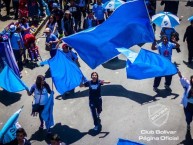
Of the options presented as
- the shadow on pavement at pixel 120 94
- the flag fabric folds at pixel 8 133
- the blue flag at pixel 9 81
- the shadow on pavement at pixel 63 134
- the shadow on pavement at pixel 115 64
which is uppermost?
the flag fabric folds at pixel 8 133

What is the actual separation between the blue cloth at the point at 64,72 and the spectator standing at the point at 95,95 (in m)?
0.58

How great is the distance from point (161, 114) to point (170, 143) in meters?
1.40

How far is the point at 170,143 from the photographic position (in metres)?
10.9

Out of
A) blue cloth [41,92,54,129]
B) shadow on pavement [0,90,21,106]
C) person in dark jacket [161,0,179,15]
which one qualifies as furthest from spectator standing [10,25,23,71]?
person in dark jacket [161,0,179,15]

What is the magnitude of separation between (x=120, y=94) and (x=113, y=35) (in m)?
2.06

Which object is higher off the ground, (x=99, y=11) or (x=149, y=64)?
(x=99, y=11)

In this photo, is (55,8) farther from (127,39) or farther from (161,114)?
(161,114)

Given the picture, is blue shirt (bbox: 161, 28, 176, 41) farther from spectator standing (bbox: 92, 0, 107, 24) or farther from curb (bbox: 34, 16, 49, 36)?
curb (bbox: 34, 16, 49, 36)

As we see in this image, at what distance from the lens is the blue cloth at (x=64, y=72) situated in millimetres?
11891

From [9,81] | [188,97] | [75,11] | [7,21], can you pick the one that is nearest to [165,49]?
[188,97]

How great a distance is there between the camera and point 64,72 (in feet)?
39.1

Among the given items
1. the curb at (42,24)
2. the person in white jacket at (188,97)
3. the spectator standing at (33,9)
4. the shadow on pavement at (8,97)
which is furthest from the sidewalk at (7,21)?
A: the person in white jacket at (188,97)

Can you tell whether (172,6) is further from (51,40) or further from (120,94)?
(120,94)

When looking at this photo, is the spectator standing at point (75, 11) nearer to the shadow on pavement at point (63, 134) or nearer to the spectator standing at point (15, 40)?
the spectator standing at point (15, 40)
